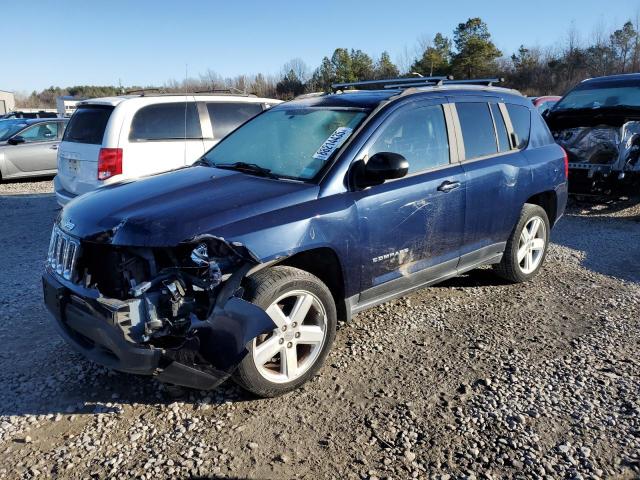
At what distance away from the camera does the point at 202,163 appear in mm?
4457

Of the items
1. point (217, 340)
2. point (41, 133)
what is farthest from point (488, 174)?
point (41, 133)

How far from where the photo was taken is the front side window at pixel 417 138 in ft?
12.7

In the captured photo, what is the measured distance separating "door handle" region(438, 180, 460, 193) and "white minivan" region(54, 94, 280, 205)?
12.7 ft

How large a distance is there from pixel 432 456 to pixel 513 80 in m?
51.4

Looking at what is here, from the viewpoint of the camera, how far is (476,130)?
4582 millimetres

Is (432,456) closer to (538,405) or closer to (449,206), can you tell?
(538,405)

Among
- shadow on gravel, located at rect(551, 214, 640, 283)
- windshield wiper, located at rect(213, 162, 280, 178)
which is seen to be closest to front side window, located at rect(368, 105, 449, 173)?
windshield wiper, located at rect(213, 162, 280, 178)

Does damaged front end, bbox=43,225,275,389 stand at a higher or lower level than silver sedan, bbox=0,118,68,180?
lower

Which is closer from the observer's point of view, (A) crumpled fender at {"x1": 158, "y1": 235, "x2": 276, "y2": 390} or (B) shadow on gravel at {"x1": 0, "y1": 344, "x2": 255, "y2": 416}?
(A) crumpled fender at {"x1": 158, "y1": 235, "x2": 276, "y2": 390}

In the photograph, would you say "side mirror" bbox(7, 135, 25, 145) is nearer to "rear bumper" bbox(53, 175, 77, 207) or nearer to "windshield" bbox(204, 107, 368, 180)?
"rear bumper" bbox(53, 175, 77, 207)

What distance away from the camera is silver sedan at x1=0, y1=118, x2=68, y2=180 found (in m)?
12.6

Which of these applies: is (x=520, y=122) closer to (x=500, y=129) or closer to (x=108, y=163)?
(x=500, y=129)

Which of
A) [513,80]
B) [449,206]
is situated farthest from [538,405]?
[513,80]

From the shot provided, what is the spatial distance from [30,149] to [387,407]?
41.5 ft
